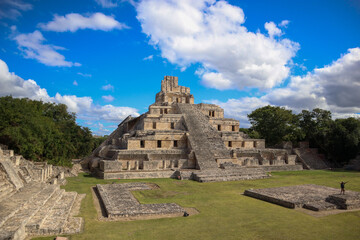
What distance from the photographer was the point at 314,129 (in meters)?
33.8

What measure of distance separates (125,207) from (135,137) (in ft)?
45.9

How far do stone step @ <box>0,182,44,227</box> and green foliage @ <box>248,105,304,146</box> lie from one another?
3184 cm

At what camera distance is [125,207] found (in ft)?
37.2

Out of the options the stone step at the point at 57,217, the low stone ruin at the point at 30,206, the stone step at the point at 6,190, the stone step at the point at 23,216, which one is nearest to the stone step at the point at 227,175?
the low stone ruin at the point at 30,206

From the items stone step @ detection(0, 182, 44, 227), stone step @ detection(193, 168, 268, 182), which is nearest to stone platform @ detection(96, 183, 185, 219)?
stone step @ detection(0, 182, 44, 227)

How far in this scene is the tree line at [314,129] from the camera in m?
30.8

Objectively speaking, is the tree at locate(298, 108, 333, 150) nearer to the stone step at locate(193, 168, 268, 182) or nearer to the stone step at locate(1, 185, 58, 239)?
the stone step at locate(193, 168, 268, 182)

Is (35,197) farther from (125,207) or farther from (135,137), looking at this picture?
(135,137)

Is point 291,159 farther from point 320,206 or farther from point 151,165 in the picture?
point 320,206

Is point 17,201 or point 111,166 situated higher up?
point 111,166

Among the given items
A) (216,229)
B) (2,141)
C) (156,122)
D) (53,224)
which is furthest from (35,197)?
(156,122)

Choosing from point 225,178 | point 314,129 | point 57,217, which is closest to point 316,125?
point 314,129

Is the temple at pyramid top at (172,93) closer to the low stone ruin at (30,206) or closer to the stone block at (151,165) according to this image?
the stone block at (151,165)

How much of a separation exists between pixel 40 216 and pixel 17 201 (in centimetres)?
169
